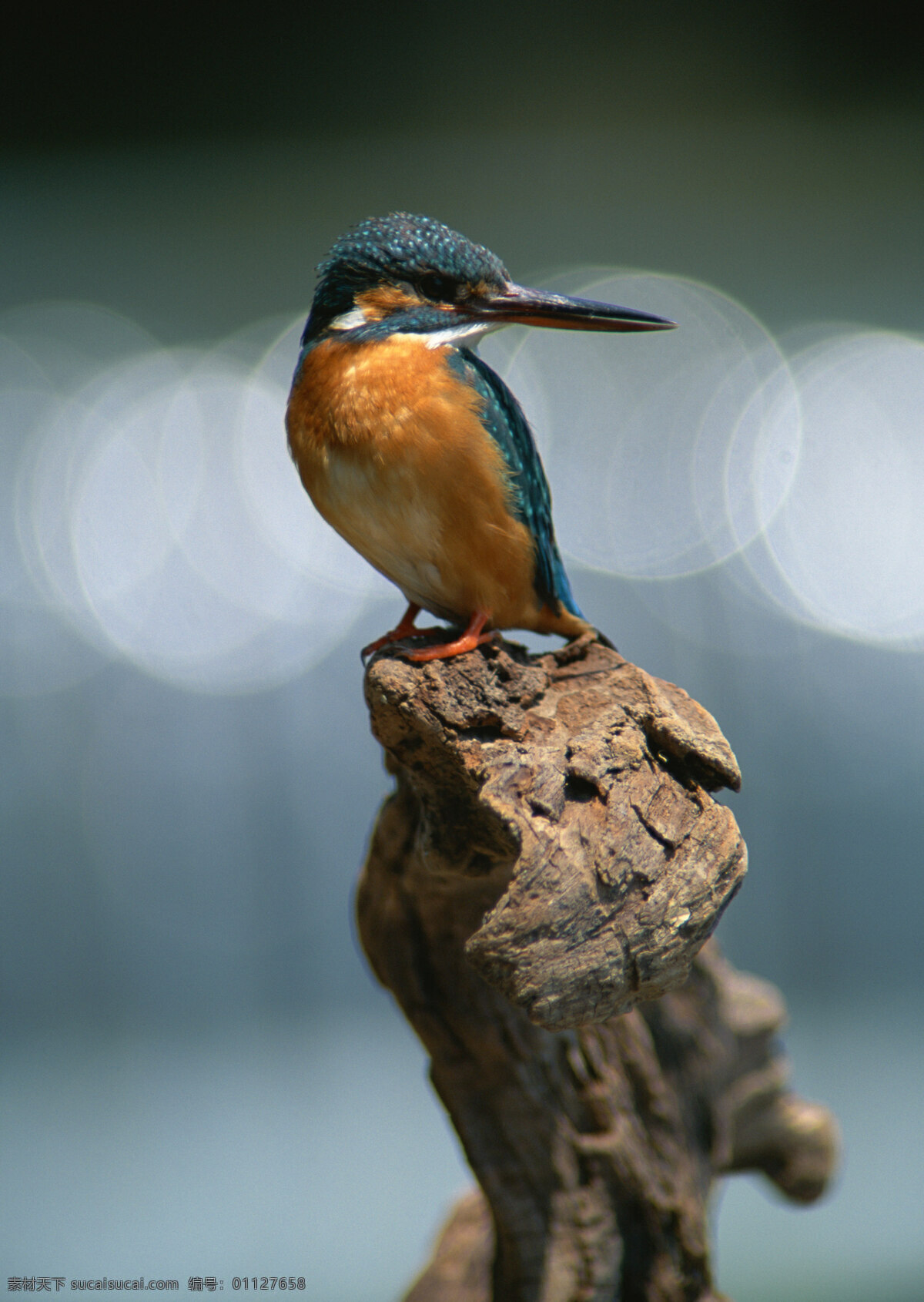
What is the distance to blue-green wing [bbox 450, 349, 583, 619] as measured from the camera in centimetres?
127

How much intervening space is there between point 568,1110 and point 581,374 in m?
Result: 2.39

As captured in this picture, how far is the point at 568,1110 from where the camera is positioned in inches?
54.7

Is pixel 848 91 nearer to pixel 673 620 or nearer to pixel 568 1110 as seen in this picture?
pixel 673 620

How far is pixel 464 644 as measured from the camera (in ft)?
3.96

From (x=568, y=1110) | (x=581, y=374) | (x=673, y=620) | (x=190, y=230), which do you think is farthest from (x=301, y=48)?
(x=568, y=1110)

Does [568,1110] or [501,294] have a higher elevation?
[501,294]

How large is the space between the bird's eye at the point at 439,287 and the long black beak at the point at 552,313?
1.1 inches

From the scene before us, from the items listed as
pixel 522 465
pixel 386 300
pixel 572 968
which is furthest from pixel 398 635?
pixel 572 968

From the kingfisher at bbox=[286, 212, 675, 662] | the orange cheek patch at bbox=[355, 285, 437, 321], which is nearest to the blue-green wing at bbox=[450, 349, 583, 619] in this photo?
the kingfisher at bbox=[286, 212, 675, 662]

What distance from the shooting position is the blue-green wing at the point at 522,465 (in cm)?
127

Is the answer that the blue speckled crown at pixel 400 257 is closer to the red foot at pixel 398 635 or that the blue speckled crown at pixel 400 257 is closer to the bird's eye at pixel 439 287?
the bird's eye at pixel 439 287

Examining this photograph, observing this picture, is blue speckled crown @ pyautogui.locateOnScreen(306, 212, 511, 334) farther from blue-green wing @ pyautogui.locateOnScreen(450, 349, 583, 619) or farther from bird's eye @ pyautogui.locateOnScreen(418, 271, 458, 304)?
blue-green wing @ pyautogui.locateOnScreen(450, 349, 583, 619)

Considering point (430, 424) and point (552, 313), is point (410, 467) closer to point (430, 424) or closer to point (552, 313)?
point (430, 424)

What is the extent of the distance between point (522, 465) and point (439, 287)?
310 millimetres
